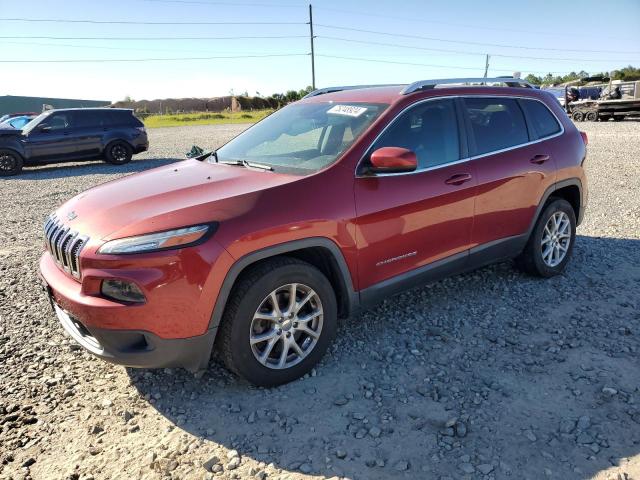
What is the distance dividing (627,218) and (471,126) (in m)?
4.12

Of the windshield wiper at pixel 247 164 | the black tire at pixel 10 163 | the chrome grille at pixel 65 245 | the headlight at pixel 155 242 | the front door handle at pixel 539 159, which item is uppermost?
the windshield wiper at pixel 247 164

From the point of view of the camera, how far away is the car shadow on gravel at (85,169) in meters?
13.6

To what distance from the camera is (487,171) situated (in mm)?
4109

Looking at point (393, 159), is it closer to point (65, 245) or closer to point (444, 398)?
point (444, 398)

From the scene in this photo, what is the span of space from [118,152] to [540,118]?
13.4 metres

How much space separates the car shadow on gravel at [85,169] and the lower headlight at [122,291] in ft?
37.7

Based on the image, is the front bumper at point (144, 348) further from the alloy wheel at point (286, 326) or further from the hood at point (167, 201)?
the hood at point (167, 201)

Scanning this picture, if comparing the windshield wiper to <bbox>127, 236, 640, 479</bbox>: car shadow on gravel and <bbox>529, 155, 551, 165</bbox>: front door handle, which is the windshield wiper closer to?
<bbox>127, 236, 640, 479</bbox>: car shadow on gravel

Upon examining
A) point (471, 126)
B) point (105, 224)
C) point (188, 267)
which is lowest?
point (188, 267)

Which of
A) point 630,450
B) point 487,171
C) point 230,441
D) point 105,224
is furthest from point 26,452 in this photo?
point 487,171

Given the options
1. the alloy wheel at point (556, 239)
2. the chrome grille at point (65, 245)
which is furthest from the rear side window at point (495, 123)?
the chrome grille at point (65, 245)

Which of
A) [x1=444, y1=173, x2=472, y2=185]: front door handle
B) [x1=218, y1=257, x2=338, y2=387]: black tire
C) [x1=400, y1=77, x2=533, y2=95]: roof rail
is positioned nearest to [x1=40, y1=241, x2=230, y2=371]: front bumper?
[x1=218, y1=257, x2=338, y2=387]: black tire

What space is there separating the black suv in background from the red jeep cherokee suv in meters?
12.0

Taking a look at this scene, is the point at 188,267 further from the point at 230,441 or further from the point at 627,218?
the point at 627,218
